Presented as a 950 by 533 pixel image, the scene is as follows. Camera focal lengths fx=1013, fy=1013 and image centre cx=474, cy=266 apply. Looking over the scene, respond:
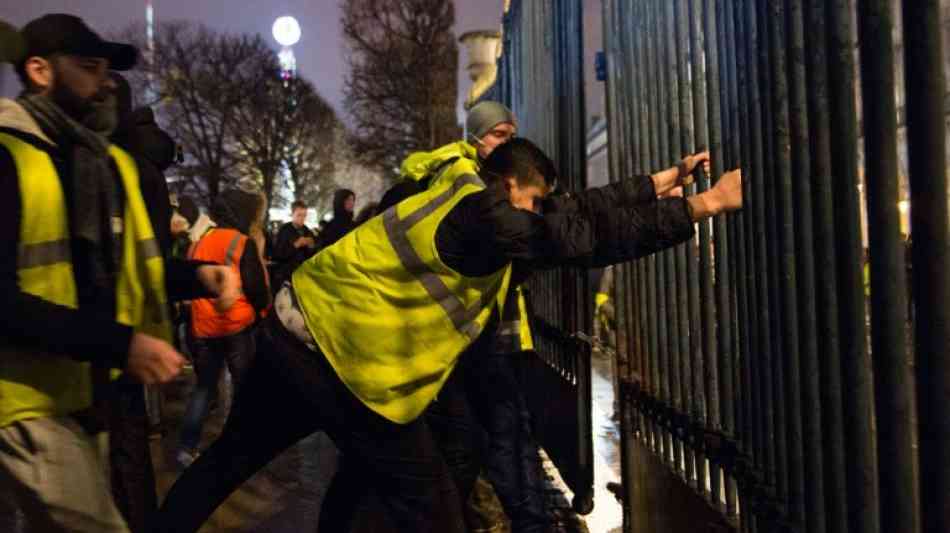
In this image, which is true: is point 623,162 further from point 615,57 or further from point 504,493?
point 504,493

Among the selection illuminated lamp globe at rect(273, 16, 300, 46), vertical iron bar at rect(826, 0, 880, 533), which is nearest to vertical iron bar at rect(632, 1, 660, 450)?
vertical iron bar at rect(826, 0, 880, 533)

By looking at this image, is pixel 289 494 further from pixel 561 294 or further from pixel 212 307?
pixel 561 294

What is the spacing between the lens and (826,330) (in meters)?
2.29

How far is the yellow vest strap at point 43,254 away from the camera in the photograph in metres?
2.47

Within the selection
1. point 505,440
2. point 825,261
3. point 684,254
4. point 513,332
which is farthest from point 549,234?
point 505,440

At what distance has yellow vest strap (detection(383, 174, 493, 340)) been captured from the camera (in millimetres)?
3234

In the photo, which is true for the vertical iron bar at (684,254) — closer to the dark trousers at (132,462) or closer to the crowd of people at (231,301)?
the crowd of people at (231,301)

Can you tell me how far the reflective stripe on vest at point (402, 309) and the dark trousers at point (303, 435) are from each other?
86 mm

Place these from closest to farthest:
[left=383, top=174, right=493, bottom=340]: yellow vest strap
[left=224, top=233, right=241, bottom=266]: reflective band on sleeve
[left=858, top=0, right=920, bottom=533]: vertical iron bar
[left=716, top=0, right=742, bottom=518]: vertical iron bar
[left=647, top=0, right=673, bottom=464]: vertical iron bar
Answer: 1. [left=858, top=0, right=920, bottom=533]: vertical iron bar
2. [left=716, top=0, right=742, bottom=518]: vertical iron bar
3. [left=383, top=174, right=493, bottom=340]: yellow vest strap
4. [left=647, top=0, right=673, bottom=464]: vertical iron bar
5. [left=224, top=233, right=241, bottom=266]: reflective band on sleeve

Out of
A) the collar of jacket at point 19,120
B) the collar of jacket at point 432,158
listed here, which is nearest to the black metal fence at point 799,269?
the collar of jacket at point 432,158

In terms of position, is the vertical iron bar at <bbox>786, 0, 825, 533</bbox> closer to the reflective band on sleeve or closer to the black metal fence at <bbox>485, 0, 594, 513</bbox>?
the black metal fence at <bbox>485, 0, 594, 513</bbox>

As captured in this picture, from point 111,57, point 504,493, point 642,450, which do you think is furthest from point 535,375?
point 111,57

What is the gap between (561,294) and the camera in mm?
5496

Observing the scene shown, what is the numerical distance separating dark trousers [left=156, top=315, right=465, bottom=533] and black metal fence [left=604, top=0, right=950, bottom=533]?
0.91m
